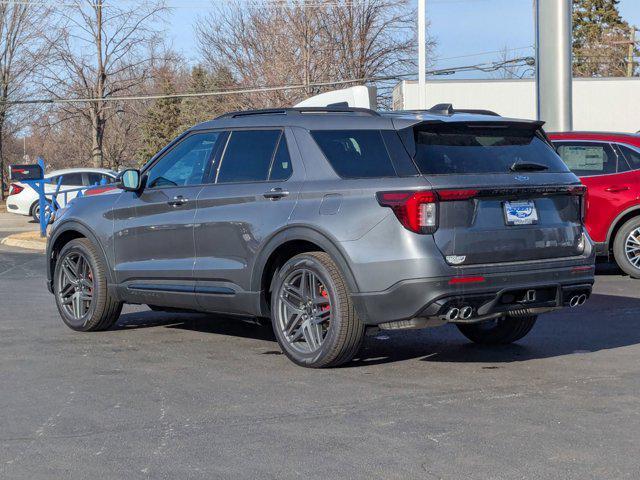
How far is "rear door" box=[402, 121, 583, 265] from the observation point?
6.55 m

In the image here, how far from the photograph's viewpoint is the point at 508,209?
6750 mm

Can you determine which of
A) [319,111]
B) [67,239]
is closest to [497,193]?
[319,111]

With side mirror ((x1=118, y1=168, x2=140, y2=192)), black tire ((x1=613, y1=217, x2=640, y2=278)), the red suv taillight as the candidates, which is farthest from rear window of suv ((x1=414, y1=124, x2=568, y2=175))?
black tire ((x1=613, y1=217, x2=640, y2=278))

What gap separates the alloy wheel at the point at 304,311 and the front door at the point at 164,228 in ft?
3.32

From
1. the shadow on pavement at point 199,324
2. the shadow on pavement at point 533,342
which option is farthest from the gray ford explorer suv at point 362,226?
the shadow on pavement at point 199,324

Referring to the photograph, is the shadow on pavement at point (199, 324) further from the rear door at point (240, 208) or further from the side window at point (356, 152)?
the side window at point (356, 152)

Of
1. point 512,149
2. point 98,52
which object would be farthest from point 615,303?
point 98,52

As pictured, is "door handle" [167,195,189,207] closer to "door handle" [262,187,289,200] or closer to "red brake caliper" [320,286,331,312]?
"door handle" [262,187,289,200]

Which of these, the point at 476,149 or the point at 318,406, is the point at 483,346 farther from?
the point at 318,406

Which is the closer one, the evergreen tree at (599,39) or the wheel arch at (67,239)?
the wheel arch at (67,239)

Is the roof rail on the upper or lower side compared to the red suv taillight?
upper

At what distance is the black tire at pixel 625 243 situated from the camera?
41.0 ft

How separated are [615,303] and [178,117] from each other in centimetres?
6193

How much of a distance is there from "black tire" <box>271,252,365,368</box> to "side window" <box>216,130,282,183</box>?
796 mm
